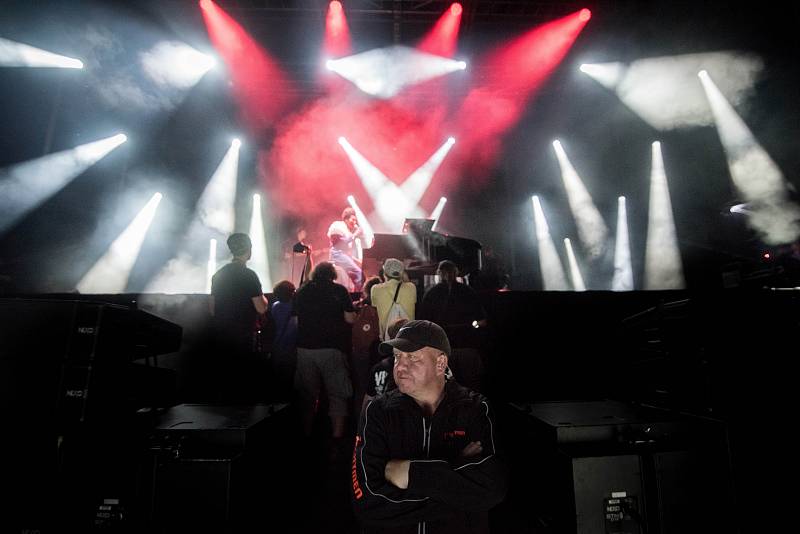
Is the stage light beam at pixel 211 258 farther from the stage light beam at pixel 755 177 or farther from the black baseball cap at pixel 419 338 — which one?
the stage light beam at pixel 755 177

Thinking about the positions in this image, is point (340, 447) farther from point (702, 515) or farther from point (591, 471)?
point (702, 515)

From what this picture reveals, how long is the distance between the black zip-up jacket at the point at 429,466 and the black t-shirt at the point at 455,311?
1598mm

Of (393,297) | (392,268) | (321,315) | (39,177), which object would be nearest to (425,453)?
Result: (321,315)

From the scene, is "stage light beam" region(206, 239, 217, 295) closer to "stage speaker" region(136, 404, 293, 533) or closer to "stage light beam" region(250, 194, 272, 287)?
"stage light beam" region(250, 194, 272, 287)

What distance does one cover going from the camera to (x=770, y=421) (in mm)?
2215

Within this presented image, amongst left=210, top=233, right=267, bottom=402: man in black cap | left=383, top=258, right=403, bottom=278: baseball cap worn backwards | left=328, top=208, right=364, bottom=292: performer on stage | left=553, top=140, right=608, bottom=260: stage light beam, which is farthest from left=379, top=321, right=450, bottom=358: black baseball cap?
left=553, top=140, right=608, bottom=260: stage light beam

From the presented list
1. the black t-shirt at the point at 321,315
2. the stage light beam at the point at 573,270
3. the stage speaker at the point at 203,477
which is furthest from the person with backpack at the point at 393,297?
the stage light beam at the point at 573,270

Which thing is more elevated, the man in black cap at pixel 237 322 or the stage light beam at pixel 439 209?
the stage light beam at pixel 439 209

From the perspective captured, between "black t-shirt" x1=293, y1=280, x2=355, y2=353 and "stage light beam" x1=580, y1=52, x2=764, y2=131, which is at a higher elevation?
"stage light beam" x1=580, y1=52, x2=764, y2=131

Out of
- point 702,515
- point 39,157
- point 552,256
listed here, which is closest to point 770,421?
point 702,515

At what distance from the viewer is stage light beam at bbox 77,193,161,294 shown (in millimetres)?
7961

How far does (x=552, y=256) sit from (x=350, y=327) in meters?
7.56

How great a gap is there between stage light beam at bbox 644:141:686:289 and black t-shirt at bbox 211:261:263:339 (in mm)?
8709

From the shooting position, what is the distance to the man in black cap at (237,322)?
3.64 metres
